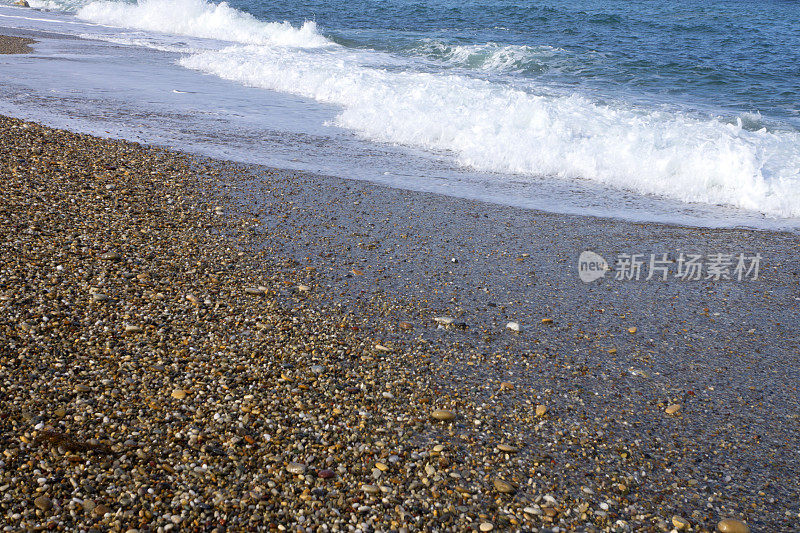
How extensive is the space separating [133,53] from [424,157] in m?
10.1

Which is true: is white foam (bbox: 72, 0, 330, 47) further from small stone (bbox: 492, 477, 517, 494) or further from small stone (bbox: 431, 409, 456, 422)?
small stone (bbox: 492, 477, 517, 494)

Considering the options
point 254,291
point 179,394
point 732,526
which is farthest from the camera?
point 254,291

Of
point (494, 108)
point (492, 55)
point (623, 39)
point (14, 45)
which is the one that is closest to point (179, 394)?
point (494, 108)

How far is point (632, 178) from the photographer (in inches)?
286

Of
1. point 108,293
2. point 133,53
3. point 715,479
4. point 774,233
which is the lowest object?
point 715,479

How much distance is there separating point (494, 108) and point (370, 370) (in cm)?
699

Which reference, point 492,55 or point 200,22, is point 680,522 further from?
point 200,22

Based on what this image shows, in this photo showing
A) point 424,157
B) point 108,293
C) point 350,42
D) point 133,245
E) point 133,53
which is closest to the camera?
point 108,293

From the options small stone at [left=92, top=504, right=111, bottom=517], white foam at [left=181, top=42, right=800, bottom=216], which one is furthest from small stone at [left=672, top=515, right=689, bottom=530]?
white foam at [left=181, top=42, right=800, bottom=216]

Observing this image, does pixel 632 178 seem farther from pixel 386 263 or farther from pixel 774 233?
pixel 386 263

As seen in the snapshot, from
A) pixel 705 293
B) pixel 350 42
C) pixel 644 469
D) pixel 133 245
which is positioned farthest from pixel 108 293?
pixel 350 42

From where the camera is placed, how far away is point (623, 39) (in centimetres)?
2036

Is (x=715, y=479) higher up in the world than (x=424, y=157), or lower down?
lower down

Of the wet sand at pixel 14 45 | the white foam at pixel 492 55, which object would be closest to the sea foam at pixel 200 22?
the white foam at pixel 492 55
